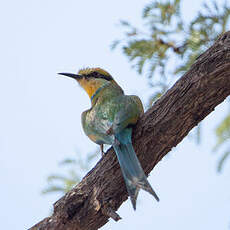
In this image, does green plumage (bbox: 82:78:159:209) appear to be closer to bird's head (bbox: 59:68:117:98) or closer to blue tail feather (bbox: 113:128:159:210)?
blue tail feather (bbox: 113:128:159:210)

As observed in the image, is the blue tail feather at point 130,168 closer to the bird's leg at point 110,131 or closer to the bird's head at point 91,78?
the bird's leg at point 110,131

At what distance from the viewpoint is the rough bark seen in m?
3.05

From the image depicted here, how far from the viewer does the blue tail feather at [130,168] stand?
9.88ft

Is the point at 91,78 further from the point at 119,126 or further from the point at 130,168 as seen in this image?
the point at 130,168

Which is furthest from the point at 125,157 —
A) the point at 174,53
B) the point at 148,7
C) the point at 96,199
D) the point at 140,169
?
the point at 148,7

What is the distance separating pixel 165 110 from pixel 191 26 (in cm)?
136

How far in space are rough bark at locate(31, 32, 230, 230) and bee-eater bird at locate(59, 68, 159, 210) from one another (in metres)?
0.13

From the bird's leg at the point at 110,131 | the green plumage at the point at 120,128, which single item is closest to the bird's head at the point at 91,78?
the green plumage at the point at 120,128

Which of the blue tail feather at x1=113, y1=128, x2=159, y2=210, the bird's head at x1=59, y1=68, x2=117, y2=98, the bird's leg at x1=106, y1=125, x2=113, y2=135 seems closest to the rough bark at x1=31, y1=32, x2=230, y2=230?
the blue tail feather at x1=113, y1=128, x2=159, y2=210

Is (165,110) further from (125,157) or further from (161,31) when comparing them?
(161,31)

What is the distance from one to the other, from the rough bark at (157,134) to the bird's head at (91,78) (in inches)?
69.9

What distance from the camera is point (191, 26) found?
422 centimetres

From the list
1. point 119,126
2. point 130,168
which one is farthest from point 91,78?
point 130,168

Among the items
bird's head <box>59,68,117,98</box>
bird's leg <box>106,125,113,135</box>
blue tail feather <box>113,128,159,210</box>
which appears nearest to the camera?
blue tail feather <box>113,128,159,210</box>
